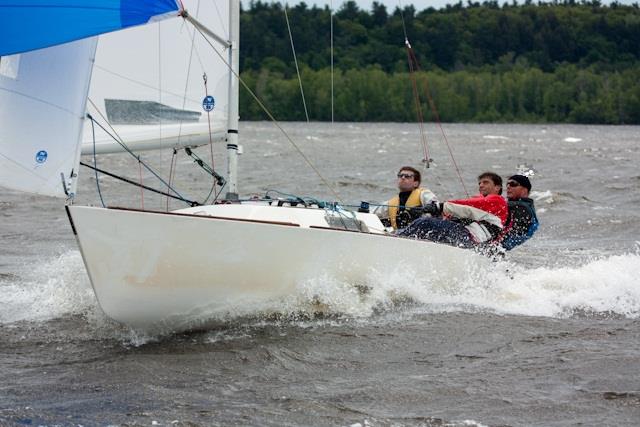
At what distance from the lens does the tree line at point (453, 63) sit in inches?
2899

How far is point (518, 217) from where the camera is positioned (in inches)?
362

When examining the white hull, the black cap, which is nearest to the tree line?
the black cap

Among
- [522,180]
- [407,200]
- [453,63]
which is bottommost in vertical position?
[407,200]

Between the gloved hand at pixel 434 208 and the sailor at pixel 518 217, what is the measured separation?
0.68 metres

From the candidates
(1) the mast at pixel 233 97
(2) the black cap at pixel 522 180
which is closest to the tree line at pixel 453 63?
(2) the black cap at pixel 522 180

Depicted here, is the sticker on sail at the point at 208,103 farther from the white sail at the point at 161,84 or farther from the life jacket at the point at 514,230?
the life jacket at the point at 514,230

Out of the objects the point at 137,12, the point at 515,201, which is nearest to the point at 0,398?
the point at 137,12

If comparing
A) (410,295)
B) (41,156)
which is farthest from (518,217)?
(41,156)

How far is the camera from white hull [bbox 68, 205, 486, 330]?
6.84 meters

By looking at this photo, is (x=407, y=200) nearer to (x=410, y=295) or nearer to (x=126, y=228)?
(x=410, y=295)

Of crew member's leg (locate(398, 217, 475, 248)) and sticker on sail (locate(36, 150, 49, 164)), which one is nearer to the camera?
sticker on sail (locate(36, 150, 49, 164))

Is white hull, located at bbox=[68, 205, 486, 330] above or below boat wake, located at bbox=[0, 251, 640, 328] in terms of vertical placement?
above

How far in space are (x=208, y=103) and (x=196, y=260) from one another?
2.01m

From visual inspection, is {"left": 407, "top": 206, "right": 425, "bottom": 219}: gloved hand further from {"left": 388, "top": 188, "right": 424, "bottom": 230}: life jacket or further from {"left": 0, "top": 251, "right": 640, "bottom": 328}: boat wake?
{"left": 0, "top": 251, "right": 640, "bottom": 328}: boat wake
